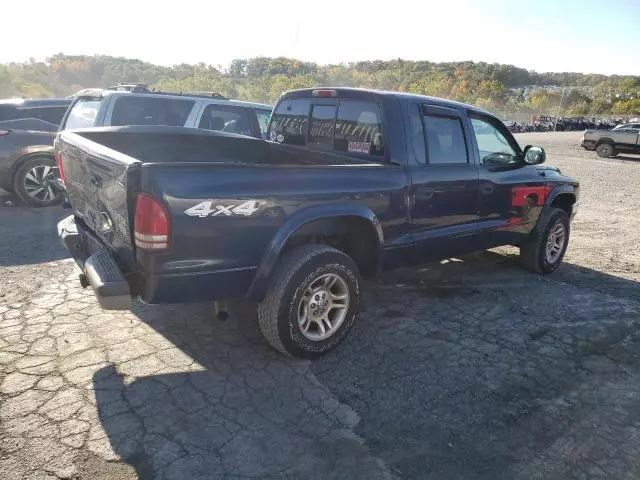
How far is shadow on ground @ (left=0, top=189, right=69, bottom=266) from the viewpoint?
5139 millimetres

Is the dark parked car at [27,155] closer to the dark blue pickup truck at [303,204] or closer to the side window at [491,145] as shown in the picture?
the dark blue pickup truck at [303,204]

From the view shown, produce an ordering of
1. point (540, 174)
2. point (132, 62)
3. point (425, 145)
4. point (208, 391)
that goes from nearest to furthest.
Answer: point (208, 391) → point (425, 145) → point (540, 174) → point (132, 62)

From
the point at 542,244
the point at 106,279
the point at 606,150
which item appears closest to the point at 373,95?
the point at 106,279

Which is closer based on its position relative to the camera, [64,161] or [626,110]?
[64,161]

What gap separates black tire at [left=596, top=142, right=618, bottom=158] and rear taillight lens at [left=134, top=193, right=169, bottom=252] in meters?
23.9

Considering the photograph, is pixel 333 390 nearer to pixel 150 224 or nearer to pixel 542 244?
pixel 150 224

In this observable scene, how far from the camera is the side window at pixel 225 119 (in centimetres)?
690

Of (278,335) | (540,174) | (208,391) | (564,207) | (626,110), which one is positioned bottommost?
(208,391)

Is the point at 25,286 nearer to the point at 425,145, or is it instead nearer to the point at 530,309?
the point at 425,145

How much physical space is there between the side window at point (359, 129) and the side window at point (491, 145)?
119 centimetres

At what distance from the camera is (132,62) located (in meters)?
109

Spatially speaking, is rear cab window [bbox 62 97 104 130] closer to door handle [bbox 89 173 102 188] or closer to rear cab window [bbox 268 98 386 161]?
rear cab window [bbox 268 98 386 161]

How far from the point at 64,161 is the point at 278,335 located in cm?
215

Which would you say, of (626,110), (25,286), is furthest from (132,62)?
(25,286)
